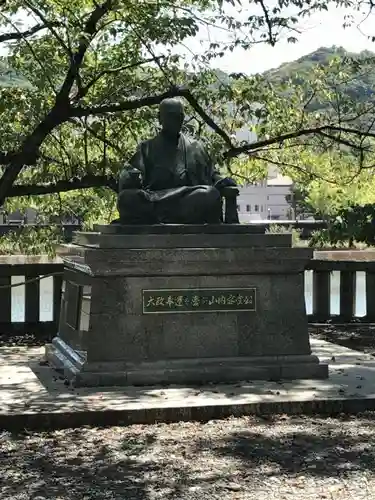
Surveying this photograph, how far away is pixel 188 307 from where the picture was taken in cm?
718

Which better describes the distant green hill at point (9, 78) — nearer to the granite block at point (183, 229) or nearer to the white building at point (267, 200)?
the granite block at point (183, 229)

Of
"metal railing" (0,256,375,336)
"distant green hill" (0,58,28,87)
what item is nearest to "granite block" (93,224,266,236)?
"metal railing" (0,256,375,336)

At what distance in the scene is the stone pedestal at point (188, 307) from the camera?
23.0 ft

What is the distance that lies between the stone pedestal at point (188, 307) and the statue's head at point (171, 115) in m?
1.03

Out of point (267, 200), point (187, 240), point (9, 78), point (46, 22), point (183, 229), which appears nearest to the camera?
point (187, 240)

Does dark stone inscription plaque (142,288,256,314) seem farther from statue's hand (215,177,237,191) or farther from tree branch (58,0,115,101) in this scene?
tree branch (58,0,115,101)

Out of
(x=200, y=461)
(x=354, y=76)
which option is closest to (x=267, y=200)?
(x=354, y=76)

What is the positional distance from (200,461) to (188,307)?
2.29m

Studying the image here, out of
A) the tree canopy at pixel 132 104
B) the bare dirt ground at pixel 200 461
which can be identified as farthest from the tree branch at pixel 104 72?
the bare dirt ground at pixel 200 461

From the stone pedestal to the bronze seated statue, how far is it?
215mm

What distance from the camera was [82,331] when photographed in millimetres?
7242

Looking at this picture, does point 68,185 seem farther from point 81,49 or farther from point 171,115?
point 171,115

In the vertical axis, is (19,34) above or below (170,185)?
above

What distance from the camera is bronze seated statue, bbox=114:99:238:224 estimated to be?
7.36 meters
